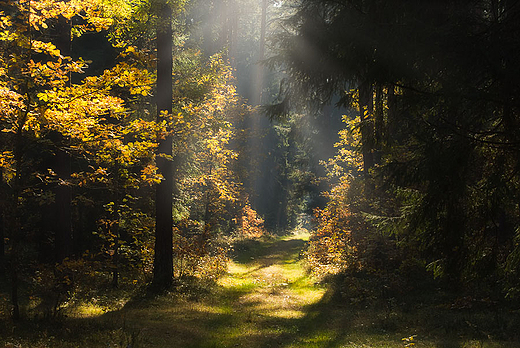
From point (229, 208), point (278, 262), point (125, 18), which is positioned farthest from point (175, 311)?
point (229, 208)

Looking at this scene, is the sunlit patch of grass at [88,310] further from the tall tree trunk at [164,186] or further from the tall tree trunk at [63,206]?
the tall tree trunk at [164,186]

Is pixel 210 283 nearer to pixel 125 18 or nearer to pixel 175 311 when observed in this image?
pixel 175 311

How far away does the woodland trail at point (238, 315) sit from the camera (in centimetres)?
782

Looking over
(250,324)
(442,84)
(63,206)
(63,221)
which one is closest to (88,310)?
(63,221)

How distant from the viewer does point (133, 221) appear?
1188cm

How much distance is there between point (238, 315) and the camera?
33.4 feet

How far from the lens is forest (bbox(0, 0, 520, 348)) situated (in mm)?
5684

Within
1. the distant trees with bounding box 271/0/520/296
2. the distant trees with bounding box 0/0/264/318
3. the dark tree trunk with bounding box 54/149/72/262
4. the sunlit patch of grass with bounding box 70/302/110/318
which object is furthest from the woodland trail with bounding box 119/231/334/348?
the distant trees with bounding box 271/0/520/296

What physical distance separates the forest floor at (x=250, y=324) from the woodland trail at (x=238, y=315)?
0.02 metres

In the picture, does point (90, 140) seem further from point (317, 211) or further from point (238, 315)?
point (317, 211)

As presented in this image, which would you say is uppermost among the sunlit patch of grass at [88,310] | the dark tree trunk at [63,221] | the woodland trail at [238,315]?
the dark tree trunk at [63,221]

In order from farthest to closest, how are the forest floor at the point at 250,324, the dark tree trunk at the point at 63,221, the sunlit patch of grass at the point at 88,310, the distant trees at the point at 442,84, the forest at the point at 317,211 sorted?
the dark tree trunk at the point at 63,221 → the sunlit patch of grass at the point at 88,310 → the forest floor at the point at 250,324 → the forest at the point at 317,211 → the distant trees at the point at 442,84

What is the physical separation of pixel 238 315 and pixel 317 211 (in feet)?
29.2

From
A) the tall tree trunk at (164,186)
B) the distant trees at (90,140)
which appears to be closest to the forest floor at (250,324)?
the tall tree trunk at (164,186)
